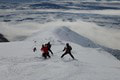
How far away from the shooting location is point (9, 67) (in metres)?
14.1

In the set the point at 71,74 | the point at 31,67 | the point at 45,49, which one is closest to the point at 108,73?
the point at 71,74

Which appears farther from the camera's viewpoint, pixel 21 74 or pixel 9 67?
pixel 9 67

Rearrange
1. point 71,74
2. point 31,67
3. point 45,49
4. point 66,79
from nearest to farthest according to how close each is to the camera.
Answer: point 66,79 → point 71,74 → point 31,67 → point 45,49

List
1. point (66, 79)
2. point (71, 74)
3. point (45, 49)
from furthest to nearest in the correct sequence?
point (45, 49)
point (71, 74)
point (66, 79)

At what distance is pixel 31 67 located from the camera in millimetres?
14008

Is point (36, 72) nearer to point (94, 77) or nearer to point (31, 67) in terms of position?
point (31, 67)

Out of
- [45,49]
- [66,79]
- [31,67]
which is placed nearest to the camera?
[66,79]

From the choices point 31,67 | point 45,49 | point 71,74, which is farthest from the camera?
point 45,49

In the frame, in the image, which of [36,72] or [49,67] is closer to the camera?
[36,72]

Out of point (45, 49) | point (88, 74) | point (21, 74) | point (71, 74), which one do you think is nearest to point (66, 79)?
point (71, 74)

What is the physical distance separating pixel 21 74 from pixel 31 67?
4.81 ft

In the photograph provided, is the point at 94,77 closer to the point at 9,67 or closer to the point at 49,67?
the point at 49,67

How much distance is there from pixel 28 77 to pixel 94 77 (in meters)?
4.16

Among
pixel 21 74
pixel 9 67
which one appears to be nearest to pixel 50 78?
pixel 21 74
